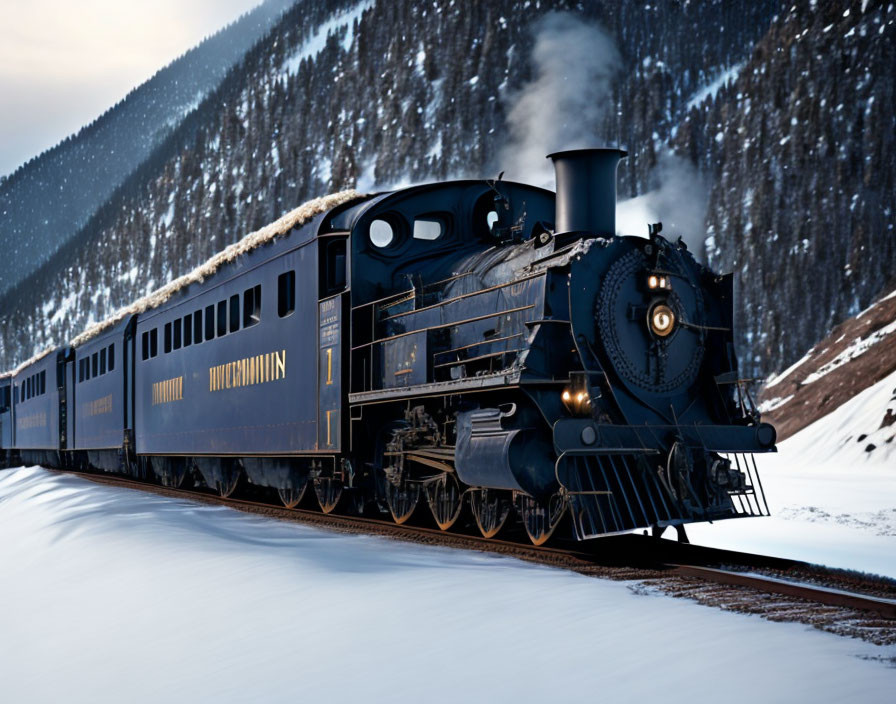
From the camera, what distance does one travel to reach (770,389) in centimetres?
3275

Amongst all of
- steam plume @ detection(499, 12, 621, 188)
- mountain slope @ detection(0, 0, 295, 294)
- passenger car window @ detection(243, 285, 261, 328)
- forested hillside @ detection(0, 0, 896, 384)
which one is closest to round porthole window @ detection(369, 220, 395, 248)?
passenger car window @ detection(243, 285, 261, 328)

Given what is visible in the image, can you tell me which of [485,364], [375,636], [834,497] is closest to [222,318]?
[485,364]

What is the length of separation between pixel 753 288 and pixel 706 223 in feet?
29.1

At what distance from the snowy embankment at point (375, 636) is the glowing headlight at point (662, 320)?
2.52 metres

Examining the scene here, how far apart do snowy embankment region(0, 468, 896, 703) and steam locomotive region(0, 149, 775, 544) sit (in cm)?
109

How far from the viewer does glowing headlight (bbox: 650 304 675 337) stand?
852 centimetres

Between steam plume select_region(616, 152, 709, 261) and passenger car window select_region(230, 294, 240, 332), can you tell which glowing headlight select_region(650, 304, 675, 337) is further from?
steam plume select_region(616, 152, 709, 261)

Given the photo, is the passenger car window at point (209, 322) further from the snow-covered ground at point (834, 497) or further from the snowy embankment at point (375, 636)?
the snow-covered ground at point (834, 497)

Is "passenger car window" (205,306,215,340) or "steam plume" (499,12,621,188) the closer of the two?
"passenger car window" (205,306,215,340)

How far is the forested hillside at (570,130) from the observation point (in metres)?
43.4

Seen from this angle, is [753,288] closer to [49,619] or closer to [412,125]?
[412,125]

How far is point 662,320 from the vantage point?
338 inches

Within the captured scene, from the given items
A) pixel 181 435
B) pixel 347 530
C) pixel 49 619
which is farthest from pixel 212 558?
pixel 181 435

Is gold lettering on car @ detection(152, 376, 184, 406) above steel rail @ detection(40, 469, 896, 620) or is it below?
above
